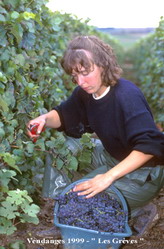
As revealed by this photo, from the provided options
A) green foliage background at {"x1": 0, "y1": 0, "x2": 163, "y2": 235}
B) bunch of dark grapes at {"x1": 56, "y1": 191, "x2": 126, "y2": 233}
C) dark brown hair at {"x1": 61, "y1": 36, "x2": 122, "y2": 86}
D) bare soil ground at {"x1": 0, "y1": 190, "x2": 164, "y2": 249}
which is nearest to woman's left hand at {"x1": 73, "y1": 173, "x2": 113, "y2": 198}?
bunch of dark grapes at {"x1": 56, "y1": 191, "x2": 126, "y2": 233}

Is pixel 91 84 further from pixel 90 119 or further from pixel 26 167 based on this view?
pixel 26 167

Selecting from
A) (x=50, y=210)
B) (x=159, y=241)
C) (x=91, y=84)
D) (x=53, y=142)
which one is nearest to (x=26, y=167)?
(x=53, y=142)

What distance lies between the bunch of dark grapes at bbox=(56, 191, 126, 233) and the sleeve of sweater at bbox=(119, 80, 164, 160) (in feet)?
1.46

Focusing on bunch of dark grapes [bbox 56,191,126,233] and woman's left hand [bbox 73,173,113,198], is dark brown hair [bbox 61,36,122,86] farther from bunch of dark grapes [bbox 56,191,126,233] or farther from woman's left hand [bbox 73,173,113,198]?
bunch of dark grapes [bbox 56,191,126,233]

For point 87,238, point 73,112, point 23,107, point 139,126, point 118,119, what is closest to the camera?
point 87,238

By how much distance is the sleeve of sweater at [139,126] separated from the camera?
265 centimetres

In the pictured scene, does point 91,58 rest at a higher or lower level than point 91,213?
higher

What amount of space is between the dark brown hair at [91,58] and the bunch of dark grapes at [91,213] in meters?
0.91

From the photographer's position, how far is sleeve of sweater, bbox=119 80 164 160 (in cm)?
265

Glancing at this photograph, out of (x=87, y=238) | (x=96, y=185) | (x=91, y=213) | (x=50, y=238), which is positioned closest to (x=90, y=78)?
(x=96, y=185)

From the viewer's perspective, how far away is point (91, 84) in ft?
9.48

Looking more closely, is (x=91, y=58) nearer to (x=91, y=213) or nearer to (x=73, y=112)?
(x=73, y=112)

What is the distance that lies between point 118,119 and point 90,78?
1.21 feet

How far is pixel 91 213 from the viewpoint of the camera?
2598 millimetres
